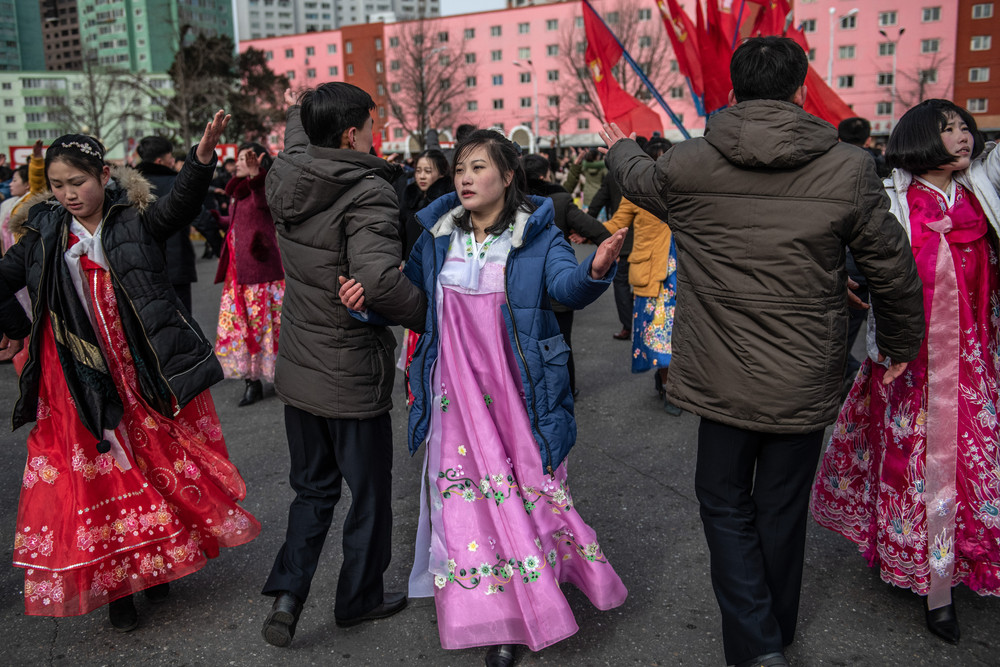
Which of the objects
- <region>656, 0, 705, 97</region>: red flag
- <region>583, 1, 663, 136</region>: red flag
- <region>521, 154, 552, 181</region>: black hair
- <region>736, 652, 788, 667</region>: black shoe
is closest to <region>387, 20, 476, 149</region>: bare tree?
<region>656, 0, 705, 97</region>: red flag

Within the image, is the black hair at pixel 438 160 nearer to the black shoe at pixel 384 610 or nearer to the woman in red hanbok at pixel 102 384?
the woman in red hanbok at pixel 102 384

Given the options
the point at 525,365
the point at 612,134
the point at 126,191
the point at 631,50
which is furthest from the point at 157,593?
the point at 631,50

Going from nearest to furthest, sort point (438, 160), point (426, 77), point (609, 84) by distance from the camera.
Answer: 1. point (438, 160)
2. point (609, 84)
3. point (426, 77)

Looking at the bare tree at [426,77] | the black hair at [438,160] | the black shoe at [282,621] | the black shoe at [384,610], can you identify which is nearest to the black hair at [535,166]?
the black hair at [438,160]

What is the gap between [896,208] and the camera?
9.77 ft

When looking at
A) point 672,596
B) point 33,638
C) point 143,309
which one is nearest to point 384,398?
point 143,309

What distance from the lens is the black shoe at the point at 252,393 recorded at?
6230mm

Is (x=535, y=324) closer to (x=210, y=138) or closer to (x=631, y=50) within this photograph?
(x=210, y=138)

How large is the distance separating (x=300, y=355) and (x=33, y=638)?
5.03ft

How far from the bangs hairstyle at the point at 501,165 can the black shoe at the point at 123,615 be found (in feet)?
6.34

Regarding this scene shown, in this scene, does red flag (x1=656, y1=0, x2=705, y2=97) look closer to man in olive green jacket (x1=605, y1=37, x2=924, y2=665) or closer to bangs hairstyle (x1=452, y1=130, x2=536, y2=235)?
bangs hairstyle (x1=452, y1=130, x2=536, y2=235)

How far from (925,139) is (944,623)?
174cm

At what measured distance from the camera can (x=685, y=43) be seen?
8414 millimetres

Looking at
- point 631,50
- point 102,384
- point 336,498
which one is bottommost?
point 336,498
